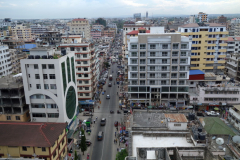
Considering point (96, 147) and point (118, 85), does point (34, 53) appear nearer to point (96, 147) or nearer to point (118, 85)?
point (96, 147)

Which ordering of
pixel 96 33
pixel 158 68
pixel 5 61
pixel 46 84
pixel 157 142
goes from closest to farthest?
pixel 157 142, pixel 46 84, pixel 158 68, pixel 5 61, pixel 96 33

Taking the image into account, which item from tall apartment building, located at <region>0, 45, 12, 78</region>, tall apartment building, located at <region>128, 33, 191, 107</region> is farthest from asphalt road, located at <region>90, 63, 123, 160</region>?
tall apartment building, located at <region>0, 45, 12, 78</region>

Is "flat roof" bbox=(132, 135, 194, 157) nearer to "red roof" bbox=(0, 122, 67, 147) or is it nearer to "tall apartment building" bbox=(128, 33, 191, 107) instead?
"red roof" bbox=(0, 122, 67, 147)

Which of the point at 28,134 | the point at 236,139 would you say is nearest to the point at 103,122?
the point at 28,134

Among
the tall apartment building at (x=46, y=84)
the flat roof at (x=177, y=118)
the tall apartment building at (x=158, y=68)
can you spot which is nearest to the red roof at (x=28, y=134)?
the tall apartment building at (x=46, y=84)

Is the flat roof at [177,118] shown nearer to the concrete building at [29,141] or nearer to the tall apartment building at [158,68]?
the concrete building at [29,141]

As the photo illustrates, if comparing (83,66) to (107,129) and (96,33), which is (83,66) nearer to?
(107,129)

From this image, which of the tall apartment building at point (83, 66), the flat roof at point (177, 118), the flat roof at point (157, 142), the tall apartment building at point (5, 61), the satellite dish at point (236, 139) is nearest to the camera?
the flat roof at point (157, 142)
